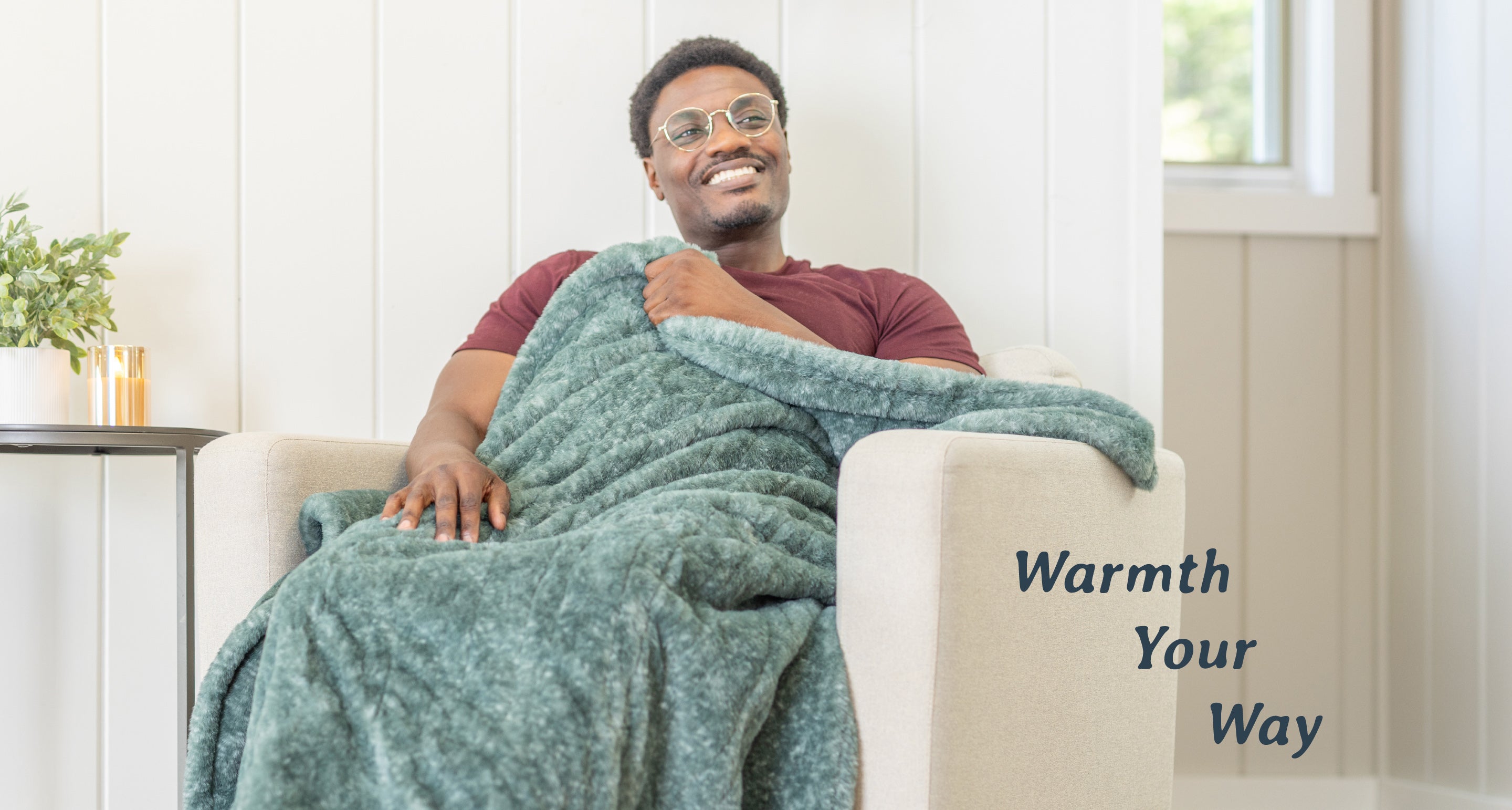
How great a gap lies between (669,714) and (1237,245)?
5.22ft

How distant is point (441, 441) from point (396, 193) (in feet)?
1.97

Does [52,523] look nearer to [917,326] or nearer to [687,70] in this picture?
[687,70]

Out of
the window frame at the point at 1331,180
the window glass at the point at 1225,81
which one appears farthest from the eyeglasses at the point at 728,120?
the window glass at the point at 1225,81

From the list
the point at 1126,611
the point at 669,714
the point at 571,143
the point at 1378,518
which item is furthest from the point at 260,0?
the point at 1378,518

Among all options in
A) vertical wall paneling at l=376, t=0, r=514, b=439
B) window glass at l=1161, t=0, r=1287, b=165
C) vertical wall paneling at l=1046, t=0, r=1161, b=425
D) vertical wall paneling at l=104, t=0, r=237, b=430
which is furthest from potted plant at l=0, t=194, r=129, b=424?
window glass at l=1161, t=0, r=1287, b=165

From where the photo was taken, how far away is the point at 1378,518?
6.41 ft

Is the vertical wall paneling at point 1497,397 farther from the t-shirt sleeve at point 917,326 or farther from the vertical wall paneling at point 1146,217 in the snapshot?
the t-shirt sleeve at point 917,326

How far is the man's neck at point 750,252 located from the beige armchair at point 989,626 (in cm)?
68

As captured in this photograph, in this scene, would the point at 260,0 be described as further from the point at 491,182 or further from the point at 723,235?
the point at 723,235

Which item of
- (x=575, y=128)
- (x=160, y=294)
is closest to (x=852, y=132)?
(x=575, y=128)

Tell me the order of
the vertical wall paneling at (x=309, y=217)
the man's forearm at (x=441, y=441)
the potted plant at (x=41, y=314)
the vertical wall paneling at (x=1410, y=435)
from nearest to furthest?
the man's forearm at (x=441, y=441)
the potted plant at (x=41, y=314)
the vertical wall paneling at (x=309, y=217)
the vertical wall paneling at (x=1410, y=435)

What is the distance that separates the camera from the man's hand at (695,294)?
3.99 ft

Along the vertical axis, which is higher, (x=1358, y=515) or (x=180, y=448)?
(x=180, y=448)

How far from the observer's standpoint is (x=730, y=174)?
152 cm
